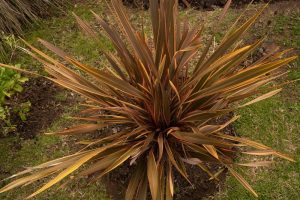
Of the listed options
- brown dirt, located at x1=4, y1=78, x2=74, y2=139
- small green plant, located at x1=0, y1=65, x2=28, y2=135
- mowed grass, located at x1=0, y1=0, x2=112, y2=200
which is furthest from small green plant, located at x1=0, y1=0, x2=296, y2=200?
brown dirt, located at x1=4, y1=78, x2=74, y2=139

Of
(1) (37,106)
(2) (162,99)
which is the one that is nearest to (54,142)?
(1) (37,106)

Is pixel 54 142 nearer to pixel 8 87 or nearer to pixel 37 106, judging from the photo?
pixel 37 106

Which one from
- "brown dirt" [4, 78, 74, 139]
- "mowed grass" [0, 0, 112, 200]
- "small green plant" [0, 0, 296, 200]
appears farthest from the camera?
"brown dirt" [4, 78, 74, 139]

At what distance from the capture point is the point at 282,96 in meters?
3.25

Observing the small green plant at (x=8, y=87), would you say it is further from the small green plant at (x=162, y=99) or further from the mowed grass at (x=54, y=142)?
the small green plant at (x=162, y=99)

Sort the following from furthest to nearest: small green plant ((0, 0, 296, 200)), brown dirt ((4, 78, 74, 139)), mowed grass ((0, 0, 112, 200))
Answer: brown dirt ((4, 78, 74, 139))
mowed grass ((0, 0, 112, 200))
small green plant ((0, 0, 296, 200))

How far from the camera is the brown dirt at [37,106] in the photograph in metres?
3.19

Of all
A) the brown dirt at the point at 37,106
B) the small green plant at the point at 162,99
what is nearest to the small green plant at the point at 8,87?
the brown dirt at the point at 37,106

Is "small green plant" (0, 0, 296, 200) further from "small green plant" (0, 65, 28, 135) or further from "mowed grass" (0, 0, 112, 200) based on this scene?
"small green plant" (0, 65, 28, 135)

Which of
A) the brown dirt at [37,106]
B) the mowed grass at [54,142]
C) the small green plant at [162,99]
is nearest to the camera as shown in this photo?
the small green plant at [162,99]

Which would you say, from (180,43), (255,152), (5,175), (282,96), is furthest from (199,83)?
(5,175)

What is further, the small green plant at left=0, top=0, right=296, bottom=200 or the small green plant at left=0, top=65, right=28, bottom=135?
the small green plant at left=0, top=65, right=28, bottom=135

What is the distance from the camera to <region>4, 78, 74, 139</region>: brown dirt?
3.19m

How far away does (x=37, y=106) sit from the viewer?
329cm
